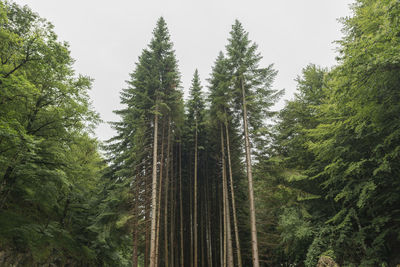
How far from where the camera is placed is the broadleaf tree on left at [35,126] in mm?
7867

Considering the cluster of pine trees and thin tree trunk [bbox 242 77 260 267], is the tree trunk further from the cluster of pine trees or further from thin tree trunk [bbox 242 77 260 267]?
thin tree trunk [bbox 242 77 260 267]

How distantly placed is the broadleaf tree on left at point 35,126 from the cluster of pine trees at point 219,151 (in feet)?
0.21

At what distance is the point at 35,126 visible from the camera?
9.60m

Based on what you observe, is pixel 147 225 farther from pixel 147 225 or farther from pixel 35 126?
pixel 35 126

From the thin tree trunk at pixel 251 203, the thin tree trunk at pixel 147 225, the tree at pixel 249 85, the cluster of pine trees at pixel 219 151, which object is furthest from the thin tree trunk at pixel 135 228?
the tree at pixel 249 85

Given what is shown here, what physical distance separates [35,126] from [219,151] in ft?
38.6

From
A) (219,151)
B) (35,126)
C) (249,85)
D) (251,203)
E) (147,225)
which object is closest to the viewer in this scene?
(35,126)

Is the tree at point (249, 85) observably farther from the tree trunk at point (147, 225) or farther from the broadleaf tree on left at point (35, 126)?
the broadleaf tree on left at point (35, 126)

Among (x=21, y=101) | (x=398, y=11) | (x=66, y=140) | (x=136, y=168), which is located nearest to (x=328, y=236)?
(x=398, y=11)

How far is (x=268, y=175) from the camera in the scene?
39.8 ft

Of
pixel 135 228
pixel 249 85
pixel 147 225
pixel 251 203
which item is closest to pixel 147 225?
pixel 147 225

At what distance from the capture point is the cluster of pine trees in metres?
7.91

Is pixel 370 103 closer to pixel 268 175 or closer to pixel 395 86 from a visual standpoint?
pixel 395 86

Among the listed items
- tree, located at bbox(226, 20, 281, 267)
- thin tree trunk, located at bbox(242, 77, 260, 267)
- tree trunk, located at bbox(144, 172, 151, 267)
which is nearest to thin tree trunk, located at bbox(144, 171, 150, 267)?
tree trunk, located at bbox(144, 172, 151, 267)
